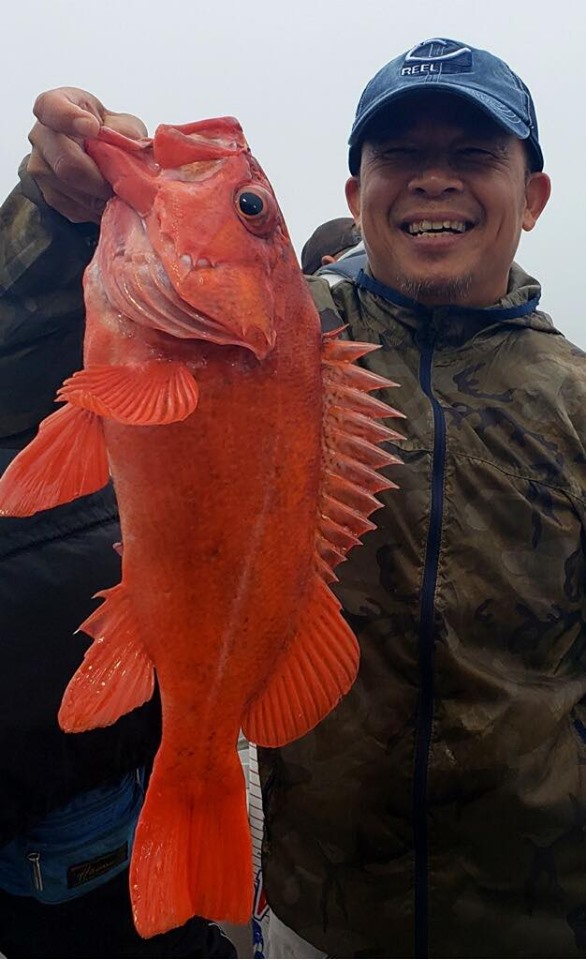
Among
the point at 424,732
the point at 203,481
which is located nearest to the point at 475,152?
the point at 203,481

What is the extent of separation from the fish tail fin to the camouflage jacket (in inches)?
24.2

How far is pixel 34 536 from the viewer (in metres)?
1.81

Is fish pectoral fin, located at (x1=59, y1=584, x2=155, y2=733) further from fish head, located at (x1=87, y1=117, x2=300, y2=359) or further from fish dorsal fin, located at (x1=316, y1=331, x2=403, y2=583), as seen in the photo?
fish head, located at (x1=87, y1=117, x2=300, y2=359)

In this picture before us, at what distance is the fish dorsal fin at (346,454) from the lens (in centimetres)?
144

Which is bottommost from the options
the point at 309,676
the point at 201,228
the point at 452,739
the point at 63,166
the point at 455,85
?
the point at 452,739

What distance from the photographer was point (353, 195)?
2.26m

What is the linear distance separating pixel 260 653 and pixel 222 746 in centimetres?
19

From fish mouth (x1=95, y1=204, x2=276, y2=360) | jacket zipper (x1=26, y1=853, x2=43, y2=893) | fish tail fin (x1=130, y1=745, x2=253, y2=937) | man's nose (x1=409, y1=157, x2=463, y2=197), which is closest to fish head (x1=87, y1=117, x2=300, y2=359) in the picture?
fish mouth (x1=95, y1=204, x2=276, y2=360)

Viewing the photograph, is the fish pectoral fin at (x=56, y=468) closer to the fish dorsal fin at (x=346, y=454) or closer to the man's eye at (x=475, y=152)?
the fish dorsal fin at (x=346, y=454)

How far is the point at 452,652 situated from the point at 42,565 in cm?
110

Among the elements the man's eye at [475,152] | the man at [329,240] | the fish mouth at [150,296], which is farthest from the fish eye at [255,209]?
the man at [329,240]

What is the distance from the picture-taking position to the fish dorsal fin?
4.72ft

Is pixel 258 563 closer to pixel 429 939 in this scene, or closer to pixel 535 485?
pixel 535 485

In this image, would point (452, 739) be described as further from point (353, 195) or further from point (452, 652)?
point (353, 195)
